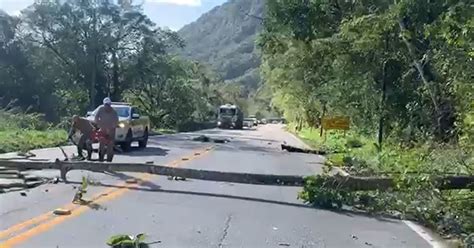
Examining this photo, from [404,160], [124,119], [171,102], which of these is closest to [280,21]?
[124,119]

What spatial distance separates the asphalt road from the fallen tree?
284mm

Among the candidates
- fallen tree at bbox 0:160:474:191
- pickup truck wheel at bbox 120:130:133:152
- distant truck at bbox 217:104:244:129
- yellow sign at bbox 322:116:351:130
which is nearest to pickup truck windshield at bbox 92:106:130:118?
pickup truck wheel at bbox 120:130:133:152

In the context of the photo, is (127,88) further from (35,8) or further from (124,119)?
(124,119)

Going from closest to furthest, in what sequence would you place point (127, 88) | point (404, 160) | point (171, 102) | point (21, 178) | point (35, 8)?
1. point (21, 178)
2. point (404, 160)
3. point (35, 8)
4. point (127, 88)
5. point (171, 102)

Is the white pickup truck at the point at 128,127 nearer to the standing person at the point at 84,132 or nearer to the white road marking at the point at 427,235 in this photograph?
the standing person at the point at 84,132

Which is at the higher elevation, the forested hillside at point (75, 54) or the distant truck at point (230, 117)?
the forested hillside at point (75, 54)

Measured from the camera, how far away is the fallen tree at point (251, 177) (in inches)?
429

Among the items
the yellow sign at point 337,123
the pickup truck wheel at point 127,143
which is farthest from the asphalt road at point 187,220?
the yellow sign at point 337,123

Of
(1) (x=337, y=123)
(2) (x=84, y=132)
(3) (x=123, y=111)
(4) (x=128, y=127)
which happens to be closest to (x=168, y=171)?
(2) (x=84, y=132)

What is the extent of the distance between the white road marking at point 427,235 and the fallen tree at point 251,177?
49.7 inches

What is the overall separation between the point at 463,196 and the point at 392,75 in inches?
550

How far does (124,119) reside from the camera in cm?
2488

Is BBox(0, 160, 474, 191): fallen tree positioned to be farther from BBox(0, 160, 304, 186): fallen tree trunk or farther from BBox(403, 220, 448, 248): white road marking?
BBox(403, 220, 448, 248): white road marking

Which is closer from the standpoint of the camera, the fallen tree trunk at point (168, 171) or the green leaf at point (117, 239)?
the green leaf at point (117, 239)
